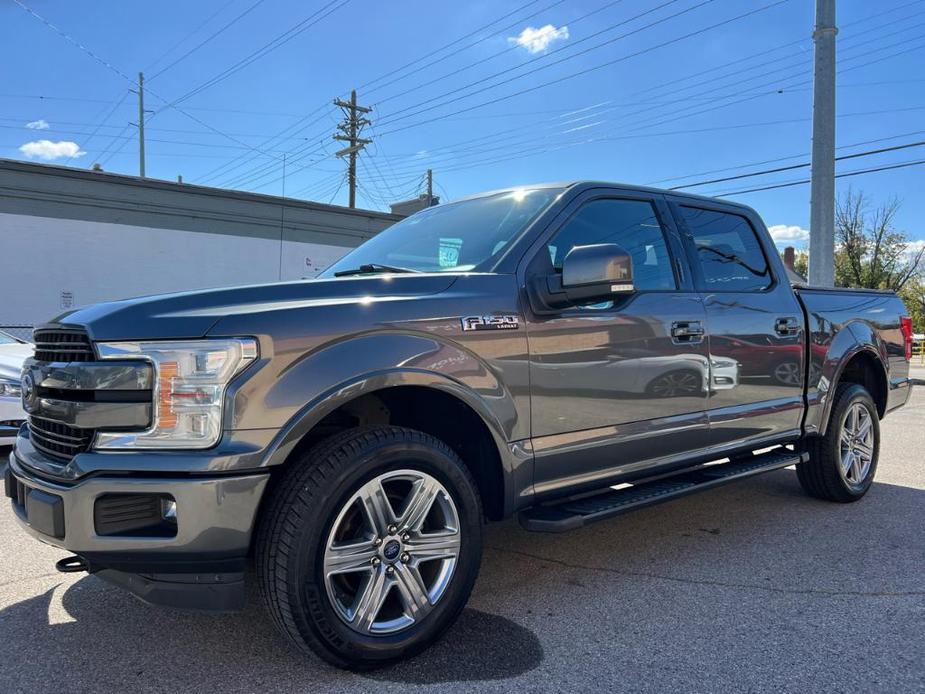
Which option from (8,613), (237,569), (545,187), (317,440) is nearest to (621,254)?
(545,187)

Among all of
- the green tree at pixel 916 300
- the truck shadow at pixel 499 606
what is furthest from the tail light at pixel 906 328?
the green tree at pixel 916 300

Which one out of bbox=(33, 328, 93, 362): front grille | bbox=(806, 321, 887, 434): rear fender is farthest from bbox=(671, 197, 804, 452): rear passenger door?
bbox=(33, 328, 93, 362): front grille

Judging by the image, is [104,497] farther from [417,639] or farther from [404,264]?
[404,264]

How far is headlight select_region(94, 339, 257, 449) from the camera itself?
2.26 metres

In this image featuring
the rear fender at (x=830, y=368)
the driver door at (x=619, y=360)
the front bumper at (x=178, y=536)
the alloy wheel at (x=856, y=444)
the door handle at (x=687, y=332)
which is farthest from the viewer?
the alloy wheel at (x=856, y=444)

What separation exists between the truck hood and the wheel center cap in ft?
3.00

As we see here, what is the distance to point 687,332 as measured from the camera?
365cm

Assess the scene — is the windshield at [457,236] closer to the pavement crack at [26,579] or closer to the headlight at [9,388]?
the pavement crack at [26,579]

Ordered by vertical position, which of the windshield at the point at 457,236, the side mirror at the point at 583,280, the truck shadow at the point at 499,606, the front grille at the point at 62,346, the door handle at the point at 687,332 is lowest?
the truck shadow at the point at 499,606

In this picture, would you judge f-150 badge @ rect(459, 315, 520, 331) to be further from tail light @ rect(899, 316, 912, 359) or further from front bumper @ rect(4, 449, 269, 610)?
tail light @ rect(899, 316, 912, 359)

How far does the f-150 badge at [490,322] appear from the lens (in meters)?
2.83

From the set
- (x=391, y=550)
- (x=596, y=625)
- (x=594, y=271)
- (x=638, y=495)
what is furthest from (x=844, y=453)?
(x=391, y=550)

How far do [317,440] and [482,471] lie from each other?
76 cm

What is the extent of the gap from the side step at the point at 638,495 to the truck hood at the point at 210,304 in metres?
1.08
